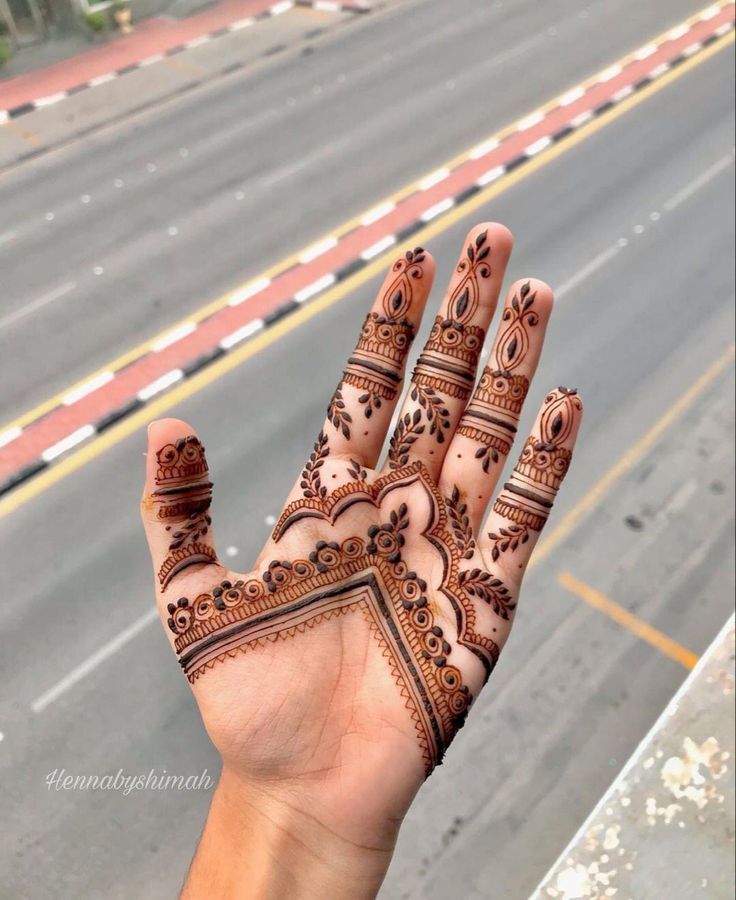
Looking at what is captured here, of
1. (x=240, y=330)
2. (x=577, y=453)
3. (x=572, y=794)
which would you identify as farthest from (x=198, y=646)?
(x=577, y=453)

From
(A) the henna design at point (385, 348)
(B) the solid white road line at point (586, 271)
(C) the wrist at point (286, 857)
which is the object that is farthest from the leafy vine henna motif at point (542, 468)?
(B) the solid white road line at point (586, 271)

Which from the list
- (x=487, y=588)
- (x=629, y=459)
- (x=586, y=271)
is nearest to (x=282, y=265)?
(x=487, y=588)

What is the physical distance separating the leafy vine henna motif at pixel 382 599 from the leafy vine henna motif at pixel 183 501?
13 cm

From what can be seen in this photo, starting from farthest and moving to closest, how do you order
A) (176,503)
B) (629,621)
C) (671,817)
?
(629,621)
(671,817)
(176,503)

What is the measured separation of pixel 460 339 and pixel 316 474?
83 centimetres

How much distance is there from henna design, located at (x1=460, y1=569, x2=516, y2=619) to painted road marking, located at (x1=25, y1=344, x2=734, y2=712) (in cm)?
187

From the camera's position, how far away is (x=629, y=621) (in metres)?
5.37

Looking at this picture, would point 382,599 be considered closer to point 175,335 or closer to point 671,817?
point 175,335

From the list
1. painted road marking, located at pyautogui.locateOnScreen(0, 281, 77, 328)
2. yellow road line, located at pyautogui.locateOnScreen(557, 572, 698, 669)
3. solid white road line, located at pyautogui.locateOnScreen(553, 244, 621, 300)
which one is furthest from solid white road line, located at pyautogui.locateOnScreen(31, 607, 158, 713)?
solid white road line, located at pyautogui.locateOnScreen(553, 244, 621, 300)

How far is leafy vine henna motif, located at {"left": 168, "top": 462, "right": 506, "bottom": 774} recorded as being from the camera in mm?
2660

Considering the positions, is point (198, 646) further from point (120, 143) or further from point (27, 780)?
point (120, 143)

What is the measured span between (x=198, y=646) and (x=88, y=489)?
1507 millimetres

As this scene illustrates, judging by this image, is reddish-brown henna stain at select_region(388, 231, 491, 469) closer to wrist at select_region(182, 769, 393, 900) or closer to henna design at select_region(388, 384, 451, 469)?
henna design at select_region(388, 384, 451, 469)

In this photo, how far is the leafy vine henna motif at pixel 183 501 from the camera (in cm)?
246
